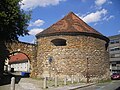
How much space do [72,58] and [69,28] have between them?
12.4 ft

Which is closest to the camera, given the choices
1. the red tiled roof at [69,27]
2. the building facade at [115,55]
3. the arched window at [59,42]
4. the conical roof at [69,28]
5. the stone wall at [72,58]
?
the stone wall at [72,58]

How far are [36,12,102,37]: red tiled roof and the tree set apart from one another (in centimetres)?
946

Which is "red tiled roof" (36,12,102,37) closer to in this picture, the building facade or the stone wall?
the stone wall

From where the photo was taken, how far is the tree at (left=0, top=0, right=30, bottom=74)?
16.9m

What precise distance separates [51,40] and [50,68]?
3.43 meters

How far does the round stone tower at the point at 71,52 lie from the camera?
2822 centimetres

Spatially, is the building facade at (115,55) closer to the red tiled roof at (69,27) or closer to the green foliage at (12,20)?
the red tiled roof at (69,27)

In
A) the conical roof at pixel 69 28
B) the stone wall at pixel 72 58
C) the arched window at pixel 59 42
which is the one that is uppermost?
the conical roof at pixel 69 28

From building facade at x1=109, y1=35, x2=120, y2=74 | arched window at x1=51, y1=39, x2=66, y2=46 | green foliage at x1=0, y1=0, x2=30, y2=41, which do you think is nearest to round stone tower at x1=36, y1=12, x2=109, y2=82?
arched window at x1=51, y1=39, x2=66, y2=46

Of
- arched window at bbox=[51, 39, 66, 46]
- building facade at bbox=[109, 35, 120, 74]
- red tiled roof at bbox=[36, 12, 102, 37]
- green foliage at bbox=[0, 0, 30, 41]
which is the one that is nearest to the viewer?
green foliage at bbox=[0, 0, 30, 41]

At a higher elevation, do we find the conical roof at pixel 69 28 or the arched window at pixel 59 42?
the conical roof at pixel 69 28

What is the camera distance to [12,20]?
17.5 m

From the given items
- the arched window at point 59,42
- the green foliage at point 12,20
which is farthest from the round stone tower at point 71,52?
the green foliage at point 12,20

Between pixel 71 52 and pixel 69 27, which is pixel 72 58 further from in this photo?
pixel 69 27
